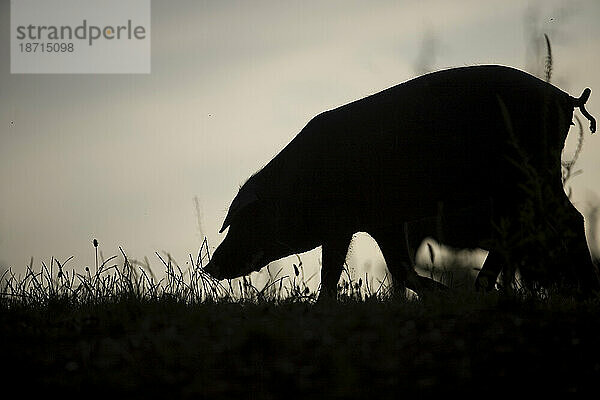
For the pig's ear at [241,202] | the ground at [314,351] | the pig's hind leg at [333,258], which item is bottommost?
the ground at [314,351]

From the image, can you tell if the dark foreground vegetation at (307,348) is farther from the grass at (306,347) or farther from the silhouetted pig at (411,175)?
the silhouetted pig at (411,175)

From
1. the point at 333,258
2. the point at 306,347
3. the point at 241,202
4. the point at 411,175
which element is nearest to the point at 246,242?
the point at 241,202

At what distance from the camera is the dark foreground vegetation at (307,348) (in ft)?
7.39

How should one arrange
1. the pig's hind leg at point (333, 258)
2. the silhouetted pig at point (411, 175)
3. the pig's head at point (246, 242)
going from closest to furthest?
the silhouetted pig at point (411, 175)
the pig's hind leg at point (333, 258)
the pig's head at point (246, 242)

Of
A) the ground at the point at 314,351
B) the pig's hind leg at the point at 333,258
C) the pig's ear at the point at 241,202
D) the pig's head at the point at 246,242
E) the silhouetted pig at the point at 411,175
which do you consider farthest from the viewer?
the pig's head at the point at 246,242

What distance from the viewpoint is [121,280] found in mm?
4254

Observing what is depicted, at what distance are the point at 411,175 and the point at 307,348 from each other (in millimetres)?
3179

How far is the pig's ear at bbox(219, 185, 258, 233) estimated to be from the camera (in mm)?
6414

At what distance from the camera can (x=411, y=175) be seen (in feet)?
18.4

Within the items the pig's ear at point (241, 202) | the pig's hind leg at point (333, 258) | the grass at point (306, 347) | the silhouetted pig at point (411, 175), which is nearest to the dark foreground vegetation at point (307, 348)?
the grass at point (306, 347)

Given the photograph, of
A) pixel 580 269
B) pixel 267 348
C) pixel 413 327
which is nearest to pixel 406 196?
pixel 580 269

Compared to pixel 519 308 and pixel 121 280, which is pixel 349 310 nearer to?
pixel 519 308

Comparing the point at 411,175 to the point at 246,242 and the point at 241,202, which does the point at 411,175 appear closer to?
the point at 241,202

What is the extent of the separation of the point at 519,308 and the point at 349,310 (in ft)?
2.40
